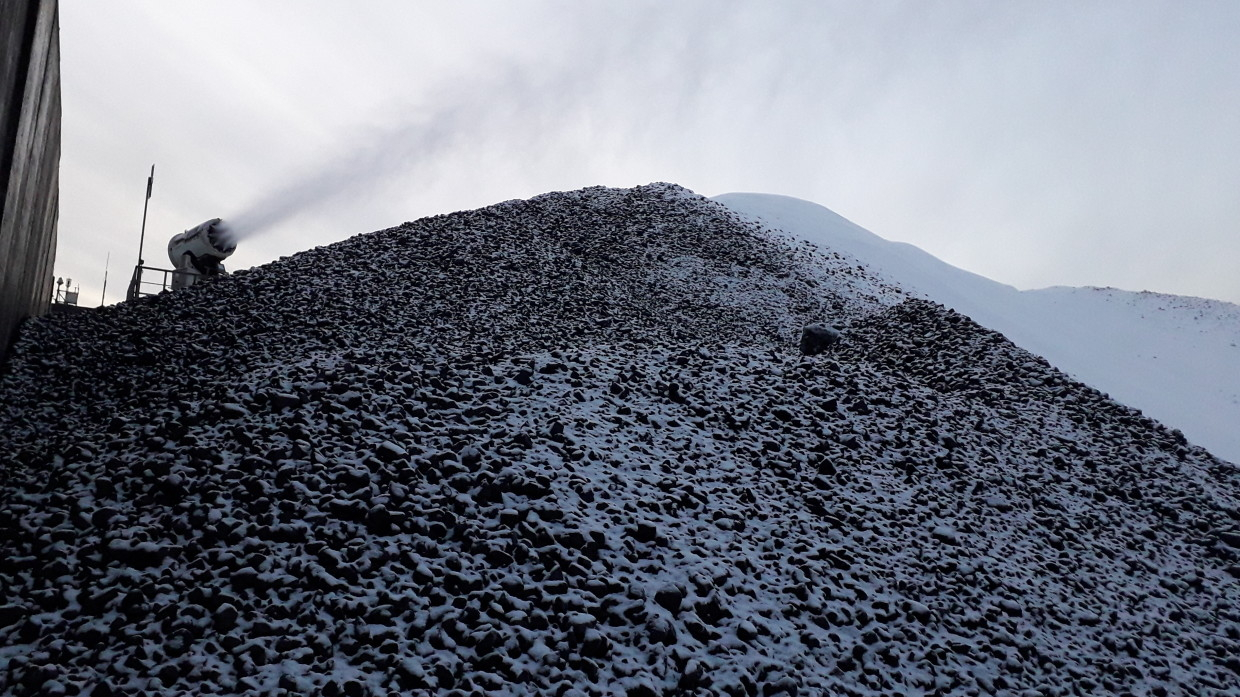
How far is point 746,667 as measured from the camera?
5805mm

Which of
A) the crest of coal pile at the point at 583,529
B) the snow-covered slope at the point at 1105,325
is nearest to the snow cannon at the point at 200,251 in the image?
the crest of coal pile at the point at 583,529

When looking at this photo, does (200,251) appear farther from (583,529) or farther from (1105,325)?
(1105,325)

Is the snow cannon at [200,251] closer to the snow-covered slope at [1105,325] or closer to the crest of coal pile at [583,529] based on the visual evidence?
the crest of coal pile at [583,529]

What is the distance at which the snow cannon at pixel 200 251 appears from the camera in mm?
24344

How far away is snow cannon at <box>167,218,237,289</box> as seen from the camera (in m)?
24.3

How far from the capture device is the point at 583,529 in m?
6.90

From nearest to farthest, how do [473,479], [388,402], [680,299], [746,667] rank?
[746,667], [473,479], [388,402], [680,299]

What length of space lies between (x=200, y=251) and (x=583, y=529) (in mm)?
23108

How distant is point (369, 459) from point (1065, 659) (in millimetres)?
7300

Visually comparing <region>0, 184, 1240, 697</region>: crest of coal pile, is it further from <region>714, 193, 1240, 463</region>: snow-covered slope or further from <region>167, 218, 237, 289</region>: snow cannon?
<region>714, 193, 1240, 463</region>: snow-covered slope

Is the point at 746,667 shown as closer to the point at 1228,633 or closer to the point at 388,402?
the point at 388,402

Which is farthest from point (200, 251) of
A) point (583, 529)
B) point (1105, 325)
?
point (1105, 325)

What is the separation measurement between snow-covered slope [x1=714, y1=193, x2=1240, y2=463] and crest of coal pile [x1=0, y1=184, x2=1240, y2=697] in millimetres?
11735

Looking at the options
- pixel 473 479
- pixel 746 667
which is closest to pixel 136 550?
pixel 473 479
